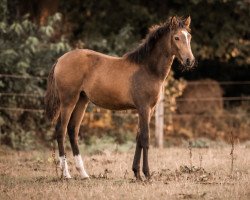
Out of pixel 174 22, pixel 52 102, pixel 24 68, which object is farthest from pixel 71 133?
pixel 24 68

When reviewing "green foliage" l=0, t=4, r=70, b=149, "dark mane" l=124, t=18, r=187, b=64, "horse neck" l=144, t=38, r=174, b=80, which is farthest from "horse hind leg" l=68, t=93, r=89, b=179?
"green foliage" l=0, t=4, r=70, b=149

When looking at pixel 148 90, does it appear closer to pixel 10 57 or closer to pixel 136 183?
pixel 136 183

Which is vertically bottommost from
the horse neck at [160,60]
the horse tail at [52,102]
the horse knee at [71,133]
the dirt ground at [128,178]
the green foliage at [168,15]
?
the dirt ground at [128,178]

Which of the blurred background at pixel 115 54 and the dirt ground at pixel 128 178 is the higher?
the blurred background at pixel 115 54

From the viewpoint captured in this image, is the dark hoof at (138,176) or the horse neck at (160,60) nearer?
the dark hoof at (138,176)

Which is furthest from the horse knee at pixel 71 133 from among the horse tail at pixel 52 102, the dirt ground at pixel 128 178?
the dirt ground at pixel 128 178

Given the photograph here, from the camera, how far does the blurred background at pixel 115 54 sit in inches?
585

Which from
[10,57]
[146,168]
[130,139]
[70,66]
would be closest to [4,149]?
[10,57]

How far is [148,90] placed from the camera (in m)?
9.28

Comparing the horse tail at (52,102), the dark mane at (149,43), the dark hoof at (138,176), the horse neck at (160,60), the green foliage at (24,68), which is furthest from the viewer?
the green foliage at (24,68)

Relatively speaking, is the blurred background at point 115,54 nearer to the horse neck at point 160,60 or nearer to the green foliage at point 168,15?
the green foliage at point 168,15

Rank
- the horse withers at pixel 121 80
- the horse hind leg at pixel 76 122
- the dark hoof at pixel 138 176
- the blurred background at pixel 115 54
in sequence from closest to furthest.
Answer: the dark hoof at pixel 138 176
the horse withers at pixel 121 80
the horse hind leg at pixel 76 122
the blurred background at pixel 115 54

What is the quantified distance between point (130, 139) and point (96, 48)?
275 cm

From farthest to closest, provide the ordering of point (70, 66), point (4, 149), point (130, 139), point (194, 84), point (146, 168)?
1. point (194, 84)
2. point (130, 139)
3. point (4, 149)
4. point (70, 66)
5. point (146, 168)
